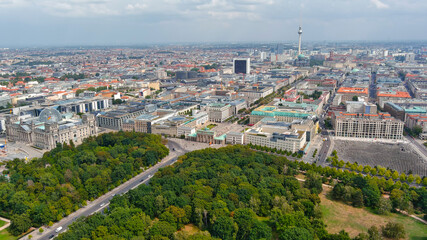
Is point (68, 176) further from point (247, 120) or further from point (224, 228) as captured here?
point (247, 120)

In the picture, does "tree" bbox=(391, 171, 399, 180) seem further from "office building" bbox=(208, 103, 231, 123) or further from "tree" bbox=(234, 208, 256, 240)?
"office building" bbox=(208, 103, 231, 123)

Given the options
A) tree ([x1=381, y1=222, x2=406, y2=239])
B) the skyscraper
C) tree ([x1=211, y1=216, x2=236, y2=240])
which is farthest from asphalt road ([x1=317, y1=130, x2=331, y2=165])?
the skyscraper

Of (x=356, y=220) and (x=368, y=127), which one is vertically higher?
(x=368, y=127)

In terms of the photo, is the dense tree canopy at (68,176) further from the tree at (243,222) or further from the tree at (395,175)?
the tree at (395,175)

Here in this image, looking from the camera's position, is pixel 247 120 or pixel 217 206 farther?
pixel 247 120

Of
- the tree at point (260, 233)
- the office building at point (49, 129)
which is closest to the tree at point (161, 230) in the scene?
the tree at point (260, 233)

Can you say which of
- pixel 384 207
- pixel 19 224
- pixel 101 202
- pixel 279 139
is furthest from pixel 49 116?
pixel 384 207
